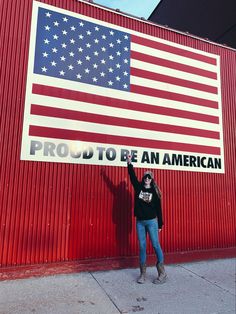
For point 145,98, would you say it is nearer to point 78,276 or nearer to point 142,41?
point 142,41

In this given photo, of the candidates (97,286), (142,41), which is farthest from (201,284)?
(142,41)

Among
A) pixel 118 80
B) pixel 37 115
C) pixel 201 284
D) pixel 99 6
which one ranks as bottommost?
pixel 201 284

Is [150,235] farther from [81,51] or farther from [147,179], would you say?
[81,51]

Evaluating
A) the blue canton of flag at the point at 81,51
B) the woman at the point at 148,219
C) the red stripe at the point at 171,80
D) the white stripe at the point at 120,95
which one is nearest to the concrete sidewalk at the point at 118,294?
the woman at the point at 148,219

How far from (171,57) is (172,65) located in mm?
206

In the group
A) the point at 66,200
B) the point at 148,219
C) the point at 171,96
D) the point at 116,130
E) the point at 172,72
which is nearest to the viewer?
the point at 148,219

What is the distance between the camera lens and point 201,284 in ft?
17.0

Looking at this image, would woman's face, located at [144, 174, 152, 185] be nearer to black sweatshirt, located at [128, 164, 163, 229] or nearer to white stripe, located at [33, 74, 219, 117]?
black sweatshirt, located at [128, 164, 163, 229]

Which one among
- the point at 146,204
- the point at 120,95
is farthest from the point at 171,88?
the point at 146,204

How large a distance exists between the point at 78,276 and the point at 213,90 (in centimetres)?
555

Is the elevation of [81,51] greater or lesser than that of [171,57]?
lesser

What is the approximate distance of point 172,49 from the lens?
7.26 meters

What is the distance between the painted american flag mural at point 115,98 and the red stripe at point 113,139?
2 centimetres

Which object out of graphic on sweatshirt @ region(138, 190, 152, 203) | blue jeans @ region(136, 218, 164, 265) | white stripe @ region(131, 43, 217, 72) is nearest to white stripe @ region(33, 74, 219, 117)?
white stripe @ region(131, 43, 217, 72)
